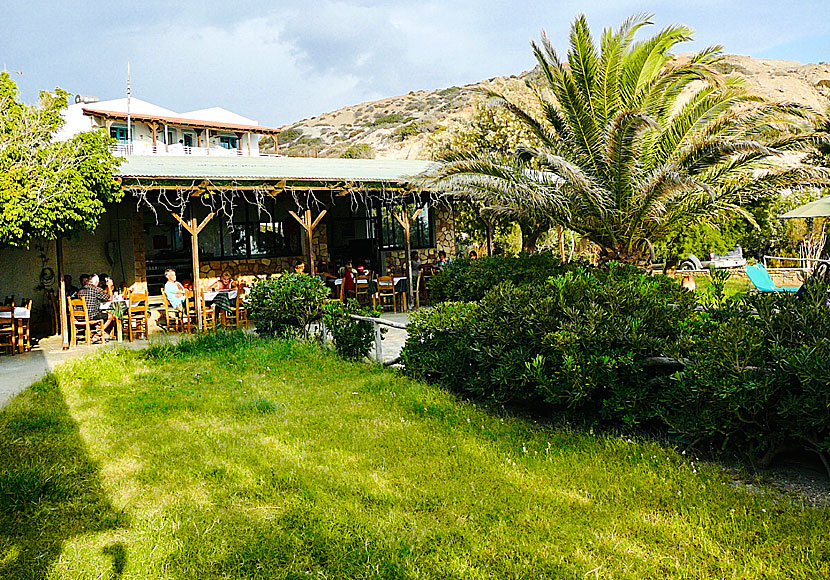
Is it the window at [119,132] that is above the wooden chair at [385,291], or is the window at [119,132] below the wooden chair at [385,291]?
above

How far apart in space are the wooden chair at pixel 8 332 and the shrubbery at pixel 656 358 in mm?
7208

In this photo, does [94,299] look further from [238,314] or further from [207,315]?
[238,314]

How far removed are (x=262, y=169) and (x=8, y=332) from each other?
5819mm

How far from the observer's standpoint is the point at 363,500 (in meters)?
4.09

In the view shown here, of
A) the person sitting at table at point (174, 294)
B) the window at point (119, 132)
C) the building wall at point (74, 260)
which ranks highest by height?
the window at point (119, 132)

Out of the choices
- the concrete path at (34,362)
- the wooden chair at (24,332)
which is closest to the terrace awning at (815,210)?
the concrete path at (34,362)

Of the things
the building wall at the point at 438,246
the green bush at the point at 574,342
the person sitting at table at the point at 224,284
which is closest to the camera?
the green bush at the point at 574,342

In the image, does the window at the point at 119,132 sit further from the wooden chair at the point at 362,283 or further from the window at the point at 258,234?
the wooden chair at the point at 362,283

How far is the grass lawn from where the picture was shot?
10.8 ft

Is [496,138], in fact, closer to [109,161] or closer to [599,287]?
[109,161]

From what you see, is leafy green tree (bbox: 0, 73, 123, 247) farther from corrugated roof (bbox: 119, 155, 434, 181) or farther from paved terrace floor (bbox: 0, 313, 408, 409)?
paved terrace floor (bbox: 0, 313, 408, 409)

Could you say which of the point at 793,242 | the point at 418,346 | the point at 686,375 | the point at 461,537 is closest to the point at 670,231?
the point at 418,346

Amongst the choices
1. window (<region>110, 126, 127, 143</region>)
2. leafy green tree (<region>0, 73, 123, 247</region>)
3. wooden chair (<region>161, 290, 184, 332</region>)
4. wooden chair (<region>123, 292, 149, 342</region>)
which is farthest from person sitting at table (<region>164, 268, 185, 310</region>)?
window (<region>110, 126, 127, 143</region>)

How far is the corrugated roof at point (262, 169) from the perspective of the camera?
39.3 ft
